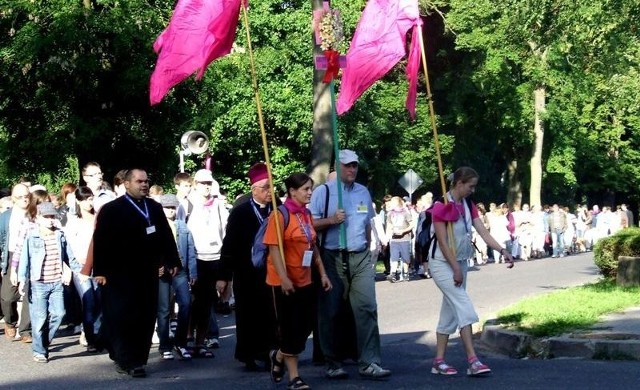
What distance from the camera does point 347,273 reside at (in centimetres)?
1147

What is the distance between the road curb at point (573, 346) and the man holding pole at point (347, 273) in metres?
2.29

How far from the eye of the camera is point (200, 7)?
39.3ft

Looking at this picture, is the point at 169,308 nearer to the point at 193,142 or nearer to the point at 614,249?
the point at 614,249

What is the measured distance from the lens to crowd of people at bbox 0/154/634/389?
10992 millimetres

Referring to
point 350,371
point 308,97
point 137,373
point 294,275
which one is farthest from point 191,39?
point 308,97

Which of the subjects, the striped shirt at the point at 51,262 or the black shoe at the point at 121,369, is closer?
the black shoe at the point at 121,369

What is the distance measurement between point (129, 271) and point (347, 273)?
6.88 ft

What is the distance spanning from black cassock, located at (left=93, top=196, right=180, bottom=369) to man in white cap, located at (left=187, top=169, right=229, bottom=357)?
64.4 inches

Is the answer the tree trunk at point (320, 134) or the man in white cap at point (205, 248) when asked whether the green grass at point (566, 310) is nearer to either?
the man in white cap at point (205, 248)

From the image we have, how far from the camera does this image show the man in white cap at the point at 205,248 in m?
14.2

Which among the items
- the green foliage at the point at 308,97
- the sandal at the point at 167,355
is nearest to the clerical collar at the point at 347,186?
the sandal at the point at 167,355

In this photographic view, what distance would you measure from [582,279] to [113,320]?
52.0 feet

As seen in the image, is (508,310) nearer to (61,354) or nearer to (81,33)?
(61,354)

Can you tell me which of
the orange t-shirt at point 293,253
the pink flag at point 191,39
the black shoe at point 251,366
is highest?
the pink flag at point 191,39
